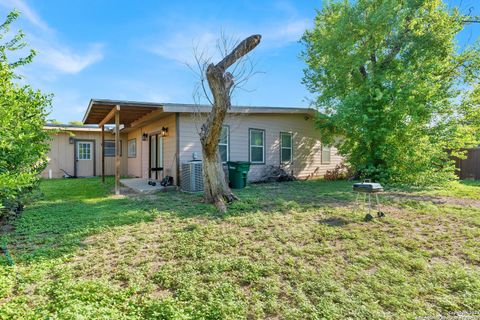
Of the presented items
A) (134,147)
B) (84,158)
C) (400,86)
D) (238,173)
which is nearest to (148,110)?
(238,173)

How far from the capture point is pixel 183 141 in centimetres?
924

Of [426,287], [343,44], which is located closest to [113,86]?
[343,44]

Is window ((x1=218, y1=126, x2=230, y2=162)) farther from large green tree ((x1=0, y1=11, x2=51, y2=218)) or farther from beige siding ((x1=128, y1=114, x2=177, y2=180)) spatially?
large green tree ((x1=0, y1=11, x2=51, y2=218))

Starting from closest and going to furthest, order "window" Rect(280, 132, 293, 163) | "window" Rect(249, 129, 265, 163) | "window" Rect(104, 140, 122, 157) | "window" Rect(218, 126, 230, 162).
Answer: "window" Rect(218, 126, 230, 162), "window" Rect(249, 129, 265, 163), "window" Rect(280, 132, 293, 163), "window" Rect(104, 140, 122, 157)

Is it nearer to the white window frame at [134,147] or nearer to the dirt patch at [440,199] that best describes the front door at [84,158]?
the white window frame at [134,147]

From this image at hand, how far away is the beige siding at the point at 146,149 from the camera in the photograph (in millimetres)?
9570

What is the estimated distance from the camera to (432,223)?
4.83m

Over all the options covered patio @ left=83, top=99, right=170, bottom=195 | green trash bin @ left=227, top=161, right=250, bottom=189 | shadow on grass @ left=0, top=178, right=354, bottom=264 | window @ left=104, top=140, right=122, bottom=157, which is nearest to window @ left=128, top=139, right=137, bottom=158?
covered patio @ left=83, top=99, right=170, bottom=195

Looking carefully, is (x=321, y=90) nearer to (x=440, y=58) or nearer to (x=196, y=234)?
(x=440, y=58)

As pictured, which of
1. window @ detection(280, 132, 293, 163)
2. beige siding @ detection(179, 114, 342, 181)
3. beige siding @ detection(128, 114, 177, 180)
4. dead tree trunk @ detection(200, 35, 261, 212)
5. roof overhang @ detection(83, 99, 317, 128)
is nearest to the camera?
dead tree trunk @ detection(200, 35, 261, 212)

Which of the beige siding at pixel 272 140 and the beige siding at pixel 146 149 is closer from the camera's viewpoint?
the beige siding at pixel 272 140

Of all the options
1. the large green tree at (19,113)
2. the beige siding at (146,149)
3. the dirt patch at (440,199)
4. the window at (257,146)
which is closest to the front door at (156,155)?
the beige siding at (146,149)

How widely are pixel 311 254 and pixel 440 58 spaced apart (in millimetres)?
→ 10628

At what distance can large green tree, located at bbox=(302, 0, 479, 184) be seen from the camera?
9.36 meters
